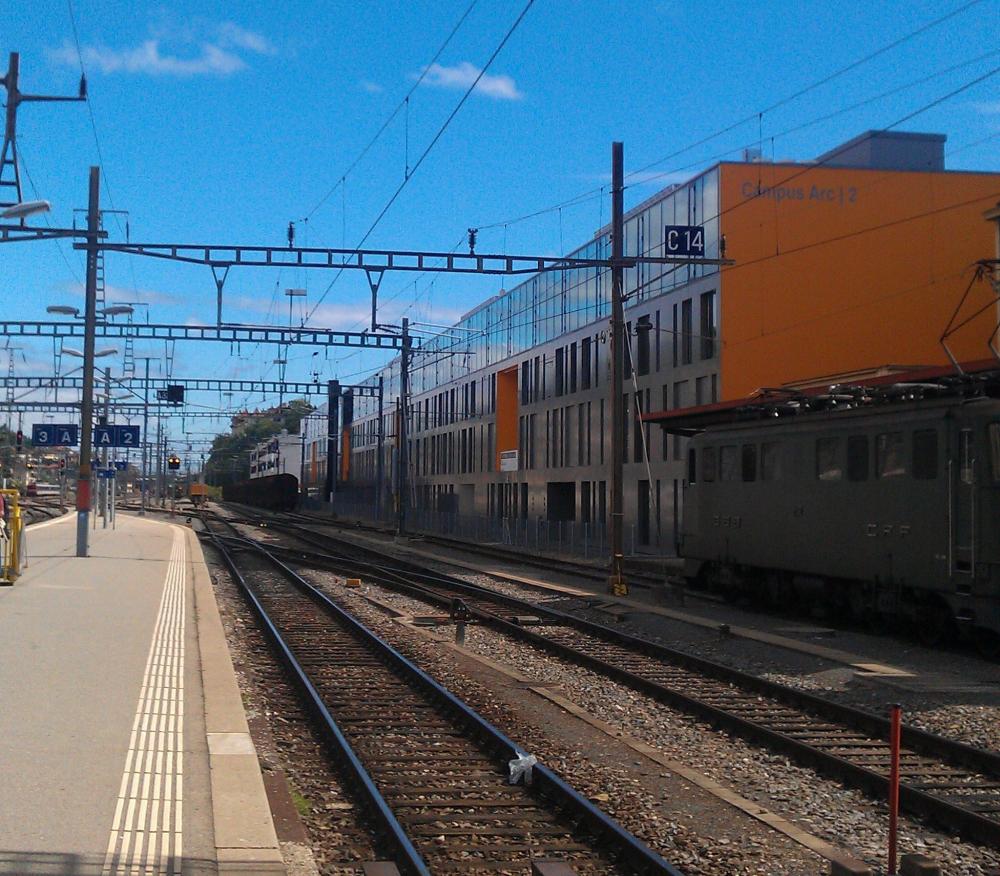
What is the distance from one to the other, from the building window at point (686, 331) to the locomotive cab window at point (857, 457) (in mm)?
20151

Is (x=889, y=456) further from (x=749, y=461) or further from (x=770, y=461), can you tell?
(x=749, y=461)

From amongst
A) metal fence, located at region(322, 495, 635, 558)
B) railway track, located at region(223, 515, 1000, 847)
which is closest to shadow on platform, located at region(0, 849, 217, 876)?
railway track, located at region(223, 515, 1000, 847)

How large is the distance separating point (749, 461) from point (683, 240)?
7.69 m

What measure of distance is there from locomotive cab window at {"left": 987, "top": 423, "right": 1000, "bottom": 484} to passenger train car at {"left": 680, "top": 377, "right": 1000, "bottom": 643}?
1cm

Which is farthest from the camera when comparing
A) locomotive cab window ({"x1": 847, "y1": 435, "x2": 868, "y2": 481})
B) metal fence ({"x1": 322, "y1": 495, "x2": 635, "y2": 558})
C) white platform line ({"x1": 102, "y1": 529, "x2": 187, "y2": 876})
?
metal fence ({"x1": 322, "y1": 495, "x2": 635, "y2": 558})

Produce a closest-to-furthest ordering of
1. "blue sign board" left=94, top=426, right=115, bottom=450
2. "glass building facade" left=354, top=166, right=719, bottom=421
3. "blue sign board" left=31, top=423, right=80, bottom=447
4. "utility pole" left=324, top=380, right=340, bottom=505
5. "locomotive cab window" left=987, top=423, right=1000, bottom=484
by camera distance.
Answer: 1. "locomotive cab window" left=987, top=423, right=1000, bottom=484
2. "glass building facade" left=354, top=166, right=719, bottom=421
3. "blue sign board" left=94, top=426, right=115, bottom=450
4. "blue sign board" left=31, top=423, right=80, bottom=447
5. "utility pole" left=324, top=380, right=340, bottom=505

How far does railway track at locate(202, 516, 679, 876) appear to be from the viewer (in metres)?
6.90

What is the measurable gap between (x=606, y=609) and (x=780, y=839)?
45.1ft

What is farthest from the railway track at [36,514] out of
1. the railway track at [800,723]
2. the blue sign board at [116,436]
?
the railway track at [800,723]

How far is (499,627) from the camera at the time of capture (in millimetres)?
18531

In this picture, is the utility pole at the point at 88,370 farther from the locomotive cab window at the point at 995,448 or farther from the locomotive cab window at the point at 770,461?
the locomotive cab window at the point at 995,448

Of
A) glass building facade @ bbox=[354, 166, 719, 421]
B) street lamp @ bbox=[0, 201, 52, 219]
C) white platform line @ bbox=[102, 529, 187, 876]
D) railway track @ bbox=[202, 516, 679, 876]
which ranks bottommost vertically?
railway track @ bbox=[202, 516, 679, 876]

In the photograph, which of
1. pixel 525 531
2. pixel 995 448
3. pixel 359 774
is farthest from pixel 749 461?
pixel 525 531

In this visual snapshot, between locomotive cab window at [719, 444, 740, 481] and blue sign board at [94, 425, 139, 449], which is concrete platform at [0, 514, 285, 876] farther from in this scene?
blue sign board at [94, 425, 139, 449]
